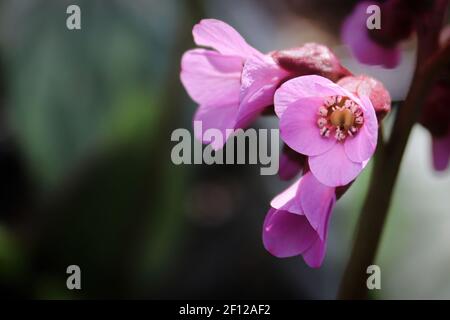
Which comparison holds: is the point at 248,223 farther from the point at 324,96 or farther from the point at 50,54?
the point at 324,96

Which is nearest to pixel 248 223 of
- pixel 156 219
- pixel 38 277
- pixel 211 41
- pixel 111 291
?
pixel 156 219

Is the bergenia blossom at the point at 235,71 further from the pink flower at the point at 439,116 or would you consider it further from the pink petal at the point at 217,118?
the pink flower at the point at 439,116

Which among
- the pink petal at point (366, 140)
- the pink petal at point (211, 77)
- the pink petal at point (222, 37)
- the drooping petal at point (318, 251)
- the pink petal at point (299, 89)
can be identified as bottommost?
the drooping petal at point (318, 251)

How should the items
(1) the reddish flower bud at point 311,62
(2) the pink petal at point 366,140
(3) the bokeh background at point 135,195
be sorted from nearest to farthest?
(2) the pink petal at point 366,140
(1) the reddish flower bud at point 311,62
(3) the bokeh background at point 135,195

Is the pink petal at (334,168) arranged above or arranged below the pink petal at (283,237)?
above

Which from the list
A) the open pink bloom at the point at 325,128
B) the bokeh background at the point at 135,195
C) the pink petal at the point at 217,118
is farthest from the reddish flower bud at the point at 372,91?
the bokeh background at the point at 135,195

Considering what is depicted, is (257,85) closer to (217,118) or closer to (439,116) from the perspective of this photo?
(217,118)

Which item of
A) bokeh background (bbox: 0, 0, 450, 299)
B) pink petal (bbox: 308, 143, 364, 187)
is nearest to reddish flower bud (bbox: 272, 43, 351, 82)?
pink petal (bbox: 308, 143, 364, 187)
